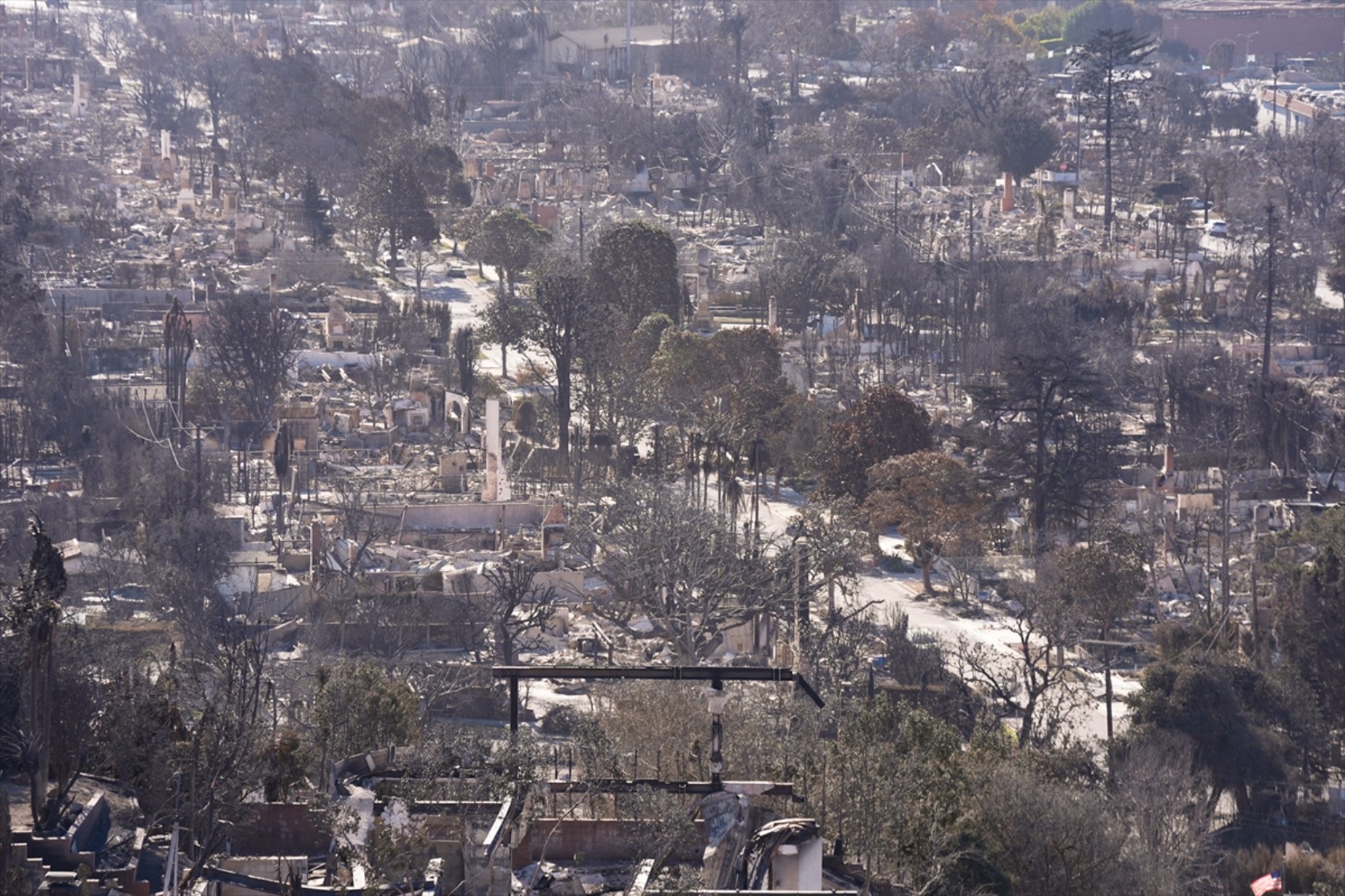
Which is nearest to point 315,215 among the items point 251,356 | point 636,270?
point 636,270

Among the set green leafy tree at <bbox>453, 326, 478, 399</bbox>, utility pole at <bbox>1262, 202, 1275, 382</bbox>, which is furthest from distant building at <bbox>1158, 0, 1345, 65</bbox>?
green leafy tree at <bbox>453, 326, 478, 399</bbox>

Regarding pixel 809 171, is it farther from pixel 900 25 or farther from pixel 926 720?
pixel 926 720

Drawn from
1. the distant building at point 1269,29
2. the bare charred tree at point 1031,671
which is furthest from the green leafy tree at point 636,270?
the distant building at point 1269,29

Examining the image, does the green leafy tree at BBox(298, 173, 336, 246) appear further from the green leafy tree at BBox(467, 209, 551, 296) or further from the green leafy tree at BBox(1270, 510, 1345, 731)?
the green leafy tree at BBox(1270, 510, 1345, 731)

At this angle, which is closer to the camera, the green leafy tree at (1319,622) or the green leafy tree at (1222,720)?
the green leafy tree at (1222,720)

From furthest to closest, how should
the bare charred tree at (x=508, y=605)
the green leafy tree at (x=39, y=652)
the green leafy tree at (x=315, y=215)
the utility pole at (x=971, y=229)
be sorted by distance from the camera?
the green leafy tree at (x=315, y=215) < the utility pole at (x=971, y=229) < the bare charred tree at (x=508, y=605) < the green leafy tree at (x=39, y=652)

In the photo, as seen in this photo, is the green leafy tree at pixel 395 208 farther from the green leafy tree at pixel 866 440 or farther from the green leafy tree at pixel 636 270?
the green leafy tree at pixel 866 440

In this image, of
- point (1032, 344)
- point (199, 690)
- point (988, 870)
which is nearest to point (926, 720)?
point (988, 870)
